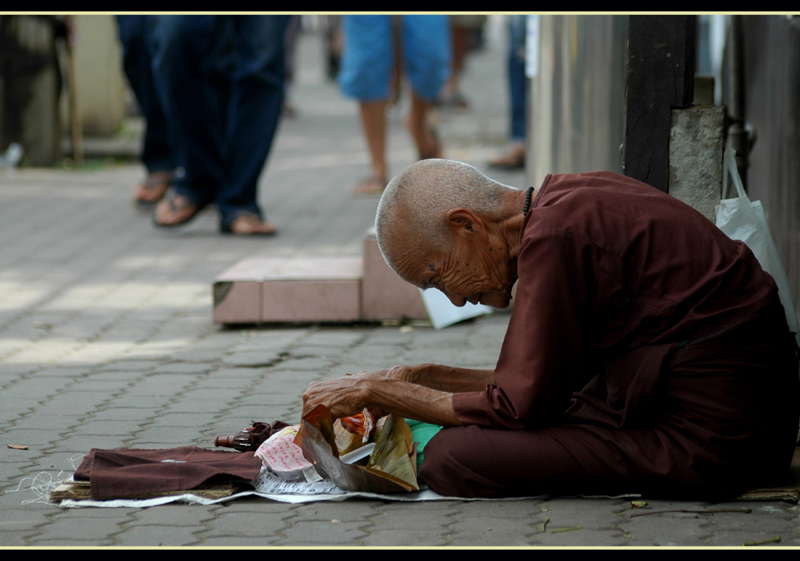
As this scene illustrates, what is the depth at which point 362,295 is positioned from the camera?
4922 mm

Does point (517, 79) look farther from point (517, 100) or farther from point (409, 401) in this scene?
point (409, 401)

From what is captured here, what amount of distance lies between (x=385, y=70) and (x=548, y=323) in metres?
5.65

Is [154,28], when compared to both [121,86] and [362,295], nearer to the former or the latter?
[362,295]

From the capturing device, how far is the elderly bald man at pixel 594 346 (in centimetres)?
259

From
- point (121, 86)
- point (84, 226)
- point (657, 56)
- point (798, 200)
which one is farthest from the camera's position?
point (121, 86)

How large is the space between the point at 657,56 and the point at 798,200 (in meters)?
0.86

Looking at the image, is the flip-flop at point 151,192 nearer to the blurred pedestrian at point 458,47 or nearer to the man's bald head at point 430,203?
the blurred pedestrian at point 458,47

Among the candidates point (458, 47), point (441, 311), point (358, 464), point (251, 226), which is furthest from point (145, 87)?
point (458, 47)

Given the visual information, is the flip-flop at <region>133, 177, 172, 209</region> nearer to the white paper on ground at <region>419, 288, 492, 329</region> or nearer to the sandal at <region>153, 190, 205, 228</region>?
the sandal at <region>153, 190, 205, 228</region>

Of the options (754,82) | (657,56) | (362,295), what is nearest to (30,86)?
(362,295)

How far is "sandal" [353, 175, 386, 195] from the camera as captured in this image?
27.4 feet

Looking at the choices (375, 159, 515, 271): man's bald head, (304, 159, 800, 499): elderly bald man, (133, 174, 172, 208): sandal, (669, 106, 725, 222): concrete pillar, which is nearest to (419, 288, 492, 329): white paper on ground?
(669, 106, 725, 222): concrete pillar

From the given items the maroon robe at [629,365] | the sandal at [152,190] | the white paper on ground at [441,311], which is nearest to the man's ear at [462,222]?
the maroon robe at [629,365]

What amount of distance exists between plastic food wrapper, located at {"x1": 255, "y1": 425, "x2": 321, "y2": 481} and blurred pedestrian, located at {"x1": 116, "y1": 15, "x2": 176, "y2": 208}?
4.69m
